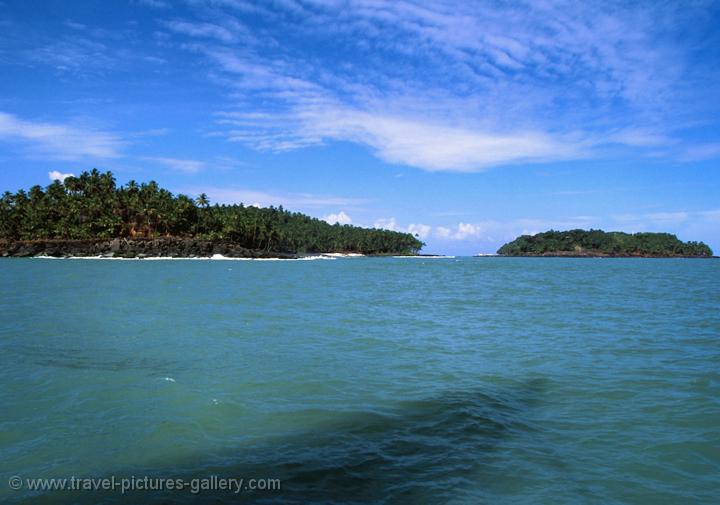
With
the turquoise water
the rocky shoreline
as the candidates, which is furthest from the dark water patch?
the rocky shoreline

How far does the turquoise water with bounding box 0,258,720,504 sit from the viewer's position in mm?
6891

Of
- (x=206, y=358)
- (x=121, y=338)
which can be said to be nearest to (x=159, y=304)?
(x=121, y=338)

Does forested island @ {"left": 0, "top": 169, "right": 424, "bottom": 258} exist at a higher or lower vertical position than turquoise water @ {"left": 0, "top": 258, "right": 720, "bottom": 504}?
higher

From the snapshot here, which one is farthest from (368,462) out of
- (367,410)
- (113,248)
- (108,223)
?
(108,223)

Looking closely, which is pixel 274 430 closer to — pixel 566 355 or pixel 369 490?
pixel 369 490

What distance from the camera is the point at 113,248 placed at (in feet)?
379

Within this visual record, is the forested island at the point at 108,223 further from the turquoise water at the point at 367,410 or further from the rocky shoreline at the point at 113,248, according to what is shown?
the turquoise water at the point at 367,410

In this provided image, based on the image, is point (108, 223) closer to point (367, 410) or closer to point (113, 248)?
point (113, 248)

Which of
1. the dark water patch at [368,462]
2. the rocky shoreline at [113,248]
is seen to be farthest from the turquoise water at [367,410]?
the rocky shoreline at [113,248]

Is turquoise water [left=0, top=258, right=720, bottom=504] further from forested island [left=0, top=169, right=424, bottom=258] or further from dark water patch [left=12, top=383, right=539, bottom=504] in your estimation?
forested island [left=0, top=169, right=424, bottom=258]

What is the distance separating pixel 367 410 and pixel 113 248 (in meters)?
123

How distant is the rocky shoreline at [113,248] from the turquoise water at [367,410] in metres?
104

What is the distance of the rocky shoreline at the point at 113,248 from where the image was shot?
380 feet

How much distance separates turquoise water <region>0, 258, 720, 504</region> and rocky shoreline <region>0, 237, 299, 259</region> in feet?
341
